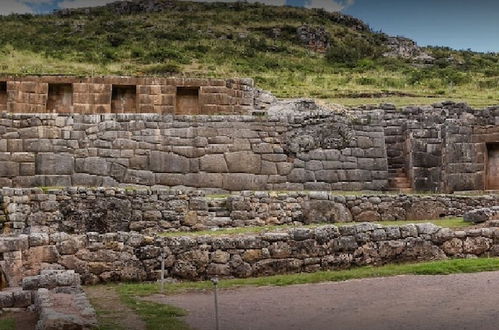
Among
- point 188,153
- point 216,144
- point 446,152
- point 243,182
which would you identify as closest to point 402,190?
point 446,152

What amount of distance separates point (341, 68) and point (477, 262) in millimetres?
35514

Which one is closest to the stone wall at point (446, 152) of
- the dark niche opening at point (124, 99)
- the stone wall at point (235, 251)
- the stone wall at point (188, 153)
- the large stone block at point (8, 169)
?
the stone wall at point (188, 153)

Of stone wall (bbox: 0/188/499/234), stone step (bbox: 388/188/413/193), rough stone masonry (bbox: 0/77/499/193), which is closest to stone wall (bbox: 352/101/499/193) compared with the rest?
rough stone masonry (bbox: 0/77/499/193)

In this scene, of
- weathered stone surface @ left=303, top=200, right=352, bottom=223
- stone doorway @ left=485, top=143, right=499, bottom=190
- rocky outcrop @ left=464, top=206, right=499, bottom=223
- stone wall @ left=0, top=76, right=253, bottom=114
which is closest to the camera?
rocky outcrop @ left=464, top=206, right=499, bottom=223

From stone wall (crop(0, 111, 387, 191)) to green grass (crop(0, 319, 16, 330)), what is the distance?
830cm

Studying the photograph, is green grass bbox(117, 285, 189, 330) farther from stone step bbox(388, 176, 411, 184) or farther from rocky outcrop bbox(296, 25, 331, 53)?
rocky outcrop bbox(296, 25, 331, 53)

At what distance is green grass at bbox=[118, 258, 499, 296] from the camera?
428 inches

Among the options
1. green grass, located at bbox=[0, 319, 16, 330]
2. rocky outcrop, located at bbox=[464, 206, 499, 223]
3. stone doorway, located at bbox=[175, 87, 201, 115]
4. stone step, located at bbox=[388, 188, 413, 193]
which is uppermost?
stone doorway, located at bbox=[175, 87, 201, 115]

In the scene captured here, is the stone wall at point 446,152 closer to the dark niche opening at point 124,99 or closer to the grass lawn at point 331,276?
the dark niche opening at point 124,99

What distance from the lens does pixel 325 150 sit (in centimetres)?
1814

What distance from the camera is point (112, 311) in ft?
29.3

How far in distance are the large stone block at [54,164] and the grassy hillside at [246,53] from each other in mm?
13607

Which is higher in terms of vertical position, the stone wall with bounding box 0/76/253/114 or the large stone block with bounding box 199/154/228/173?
the stone wall with bounding box 0/76/253/114

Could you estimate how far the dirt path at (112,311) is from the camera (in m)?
8.17
